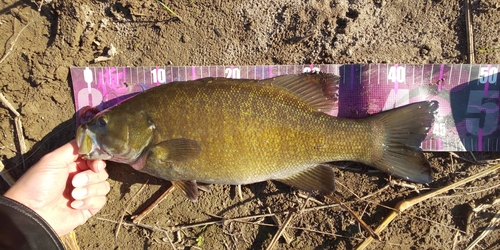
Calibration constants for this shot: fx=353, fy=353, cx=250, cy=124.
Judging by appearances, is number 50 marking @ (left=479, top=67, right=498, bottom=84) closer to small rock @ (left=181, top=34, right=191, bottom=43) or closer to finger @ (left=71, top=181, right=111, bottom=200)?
small rock @ (left=181, top=34, right=191, bottom=43)

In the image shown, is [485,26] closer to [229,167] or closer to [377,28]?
[377,28]

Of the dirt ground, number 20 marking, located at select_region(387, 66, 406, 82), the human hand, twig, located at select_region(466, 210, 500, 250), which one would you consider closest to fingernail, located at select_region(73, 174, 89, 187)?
the human hand

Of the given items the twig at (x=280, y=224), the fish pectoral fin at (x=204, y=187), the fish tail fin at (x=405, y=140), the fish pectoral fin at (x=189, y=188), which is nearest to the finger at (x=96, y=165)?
the fish pectoral fin at (x=189, y=188)

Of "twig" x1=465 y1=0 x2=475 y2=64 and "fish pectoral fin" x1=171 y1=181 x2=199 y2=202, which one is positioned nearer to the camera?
"fish pectoral fin" x1=171 y1=181 x2=199 y2=202

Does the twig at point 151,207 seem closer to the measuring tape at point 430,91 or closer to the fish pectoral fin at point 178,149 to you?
the fish pectoral fin at point 178,149

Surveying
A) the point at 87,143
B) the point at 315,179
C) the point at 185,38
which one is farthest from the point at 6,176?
the point at 315,179
